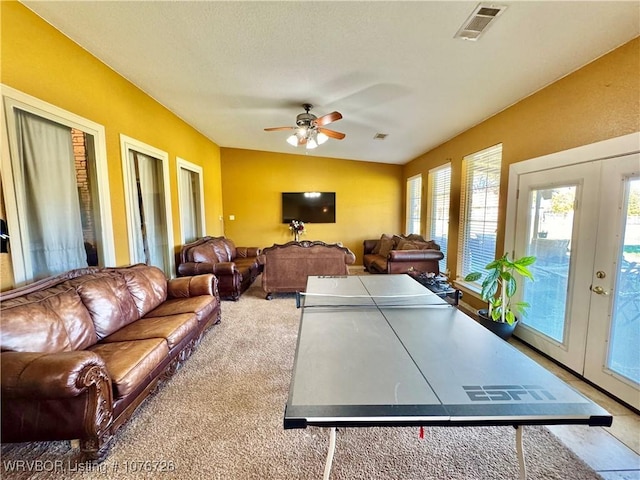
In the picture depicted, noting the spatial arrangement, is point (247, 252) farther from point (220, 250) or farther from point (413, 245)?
point (413, 245)

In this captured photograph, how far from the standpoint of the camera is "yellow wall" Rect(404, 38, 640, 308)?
6.57ft

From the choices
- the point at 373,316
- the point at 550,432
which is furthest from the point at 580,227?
the point at 373,316

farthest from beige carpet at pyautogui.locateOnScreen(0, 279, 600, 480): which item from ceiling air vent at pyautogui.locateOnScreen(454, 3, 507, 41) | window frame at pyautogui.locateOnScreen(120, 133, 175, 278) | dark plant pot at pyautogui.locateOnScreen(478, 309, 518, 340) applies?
ceiling air vent at pyautogui.locateOnScreen(454, 3, 507, 41)

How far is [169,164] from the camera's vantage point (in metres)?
4.26

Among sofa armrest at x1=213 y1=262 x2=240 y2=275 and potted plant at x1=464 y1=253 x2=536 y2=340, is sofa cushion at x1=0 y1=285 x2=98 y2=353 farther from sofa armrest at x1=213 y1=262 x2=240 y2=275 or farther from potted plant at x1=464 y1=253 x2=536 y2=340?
potted plant at x1=464 y1=253 x2=536 y2=340

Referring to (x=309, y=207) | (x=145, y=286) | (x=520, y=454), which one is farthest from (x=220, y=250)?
(x=520, y=454)

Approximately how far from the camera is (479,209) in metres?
3.95

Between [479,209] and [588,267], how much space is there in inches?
70.1

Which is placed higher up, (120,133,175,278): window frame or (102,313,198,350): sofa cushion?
(120,133,175,278): window frame

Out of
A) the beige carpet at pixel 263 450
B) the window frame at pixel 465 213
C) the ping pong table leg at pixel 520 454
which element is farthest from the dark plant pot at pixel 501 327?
the ping pong table leg at pixel 520 454

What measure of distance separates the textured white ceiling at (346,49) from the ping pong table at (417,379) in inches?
82.6

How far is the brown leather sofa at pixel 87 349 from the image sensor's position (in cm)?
147

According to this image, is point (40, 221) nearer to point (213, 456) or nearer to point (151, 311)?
point (151, 311)

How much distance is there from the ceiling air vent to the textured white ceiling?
5 cm
